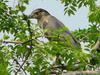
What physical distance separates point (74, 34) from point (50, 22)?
16.2 inches

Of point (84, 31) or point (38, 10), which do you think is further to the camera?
point (38, 10)

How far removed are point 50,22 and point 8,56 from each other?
1.86m

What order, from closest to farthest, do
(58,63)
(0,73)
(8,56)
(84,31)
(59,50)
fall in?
(0,73), (59,50), (8,56), (58,63), (84,31)

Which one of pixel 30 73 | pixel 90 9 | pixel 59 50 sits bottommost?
pixel 30 73

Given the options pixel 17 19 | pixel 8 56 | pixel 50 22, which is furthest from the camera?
pixel 50 22

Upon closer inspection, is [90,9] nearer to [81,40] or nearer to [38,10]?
[81,40]

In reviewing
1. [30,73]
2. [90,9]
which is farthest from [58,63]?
[90,9]

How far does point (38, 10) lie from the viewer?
4715 mm

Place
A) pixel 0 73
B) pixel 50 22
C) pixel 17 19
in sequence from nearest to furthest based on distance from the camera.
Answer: pixel 0 73 < pixel 17 19 < pixel 50 22

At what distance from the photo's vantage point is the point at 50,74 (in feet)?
8.86

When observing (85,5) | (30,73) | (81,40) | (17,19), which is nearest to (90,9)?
(85,5)

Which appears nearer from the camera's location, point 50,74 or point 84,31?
point 50,74

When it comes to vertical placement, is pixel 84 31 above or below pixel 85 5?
below

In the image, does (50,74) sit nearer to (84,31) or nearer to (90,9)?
(90,9)
